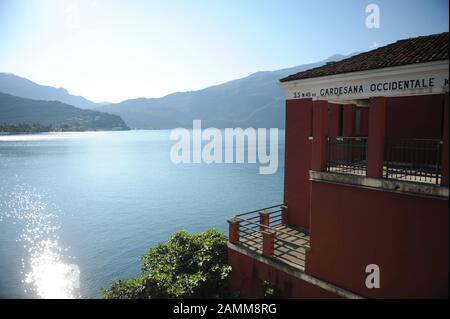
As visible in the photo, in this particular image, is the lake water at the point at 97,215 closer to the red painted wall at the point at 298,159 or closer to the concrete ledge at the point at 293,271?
the concrete ledge at the point at 293,271

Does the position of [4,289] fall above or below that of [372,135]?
below

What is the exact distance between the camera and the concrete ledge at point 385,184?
7723mm

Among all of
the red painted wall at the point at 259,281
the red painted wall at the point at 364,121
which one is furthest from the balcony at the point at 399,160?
Answer: the red painted wall at the point at 259,281

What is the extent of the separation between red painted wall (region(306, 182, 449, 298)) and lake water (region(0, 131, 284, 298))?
23.5m

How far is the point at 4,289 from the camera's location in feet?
89.5

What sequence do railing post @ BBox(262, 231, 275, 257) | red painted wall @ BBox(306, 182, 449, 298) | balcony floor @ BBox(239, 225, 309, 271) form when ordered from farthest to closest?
railing post @ BBox(262, 231, 275, 257)
balcony floor @ BBox(239, 225, 309, 271)
red painted wall @ BBox(306, 182, 449, 298)

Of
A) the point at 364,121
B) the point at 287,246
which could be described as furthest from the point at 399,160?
the point at 287,246

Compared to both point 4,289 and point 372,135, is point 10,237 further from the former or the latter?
point 372,135

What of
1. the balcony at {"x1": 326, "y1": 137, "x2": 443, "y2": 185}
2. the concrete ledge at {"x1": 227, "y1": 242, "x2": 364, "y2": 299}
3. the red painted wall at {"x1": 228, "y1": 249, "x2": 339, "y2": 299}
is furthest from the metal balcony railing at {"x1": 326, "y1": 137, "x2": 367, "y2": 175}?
the red painted wall at {"x1": 228, "y1": 249, "x2": 339, "y2": 299}

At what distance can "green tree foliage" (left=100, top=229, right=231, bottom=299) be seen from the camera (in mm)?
13445

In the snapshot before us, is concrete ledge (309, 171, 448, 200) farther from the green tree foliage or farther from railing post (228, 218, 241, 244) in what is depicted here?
the green tree foliage

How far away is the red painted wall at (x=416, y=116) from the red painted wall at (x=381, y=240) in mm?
5073
